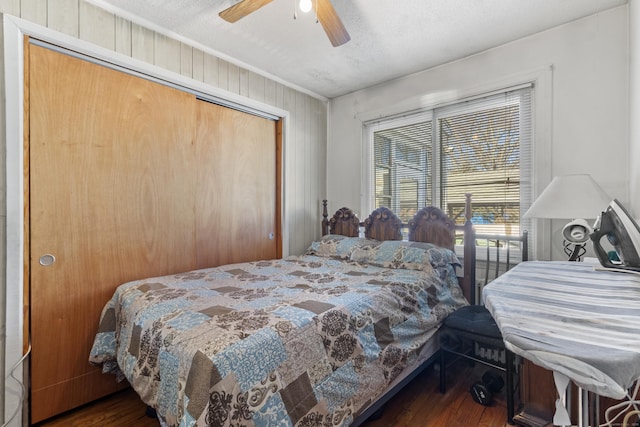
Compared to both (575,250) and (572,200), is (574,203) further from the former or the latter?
(575,250)

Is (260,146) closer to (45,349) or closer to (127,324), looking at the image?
(127,324)

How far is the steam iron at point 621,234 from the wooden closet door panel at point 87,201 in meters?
2.60

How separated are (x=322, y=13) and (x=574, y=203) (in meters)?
1.79

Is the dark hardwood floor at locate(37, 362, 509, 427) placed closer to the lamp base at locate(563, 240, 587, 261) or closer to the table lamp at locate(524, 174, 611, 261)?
the lamp base at locate(563, 240, 587, 261)

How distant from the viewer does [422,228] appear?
8.84 feet

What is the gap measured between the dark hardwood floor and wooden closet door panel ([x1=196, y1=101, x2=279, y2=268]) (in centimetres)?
108

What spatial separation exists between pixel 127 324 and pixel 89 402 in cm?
86

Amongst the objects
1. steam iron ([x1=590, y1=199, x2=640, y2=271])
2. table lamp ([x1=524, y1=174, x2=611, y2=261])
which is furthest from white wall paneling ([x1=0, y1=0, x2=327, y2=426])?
steam iron ([x1=590, y1=199, x2=640, y2=271])

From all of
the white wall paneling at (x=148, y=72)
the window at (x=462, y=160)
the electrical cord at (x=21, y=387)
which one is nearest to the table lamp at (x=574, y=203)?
the window at (x=462, y=160)

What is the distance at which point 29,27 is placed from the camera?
5.64ft

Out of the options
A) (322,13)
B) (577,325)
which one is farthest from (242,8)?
(577,325)

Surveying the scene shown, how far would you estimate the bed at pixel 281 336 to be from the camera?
1.06 metres

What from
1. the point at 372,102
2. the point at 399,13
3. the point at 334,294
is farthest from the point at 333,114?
the point at 334,294

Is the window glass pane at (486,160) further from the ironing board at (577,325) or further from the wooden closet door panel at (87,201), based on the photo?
the wooden closet door panel at (87,201)
